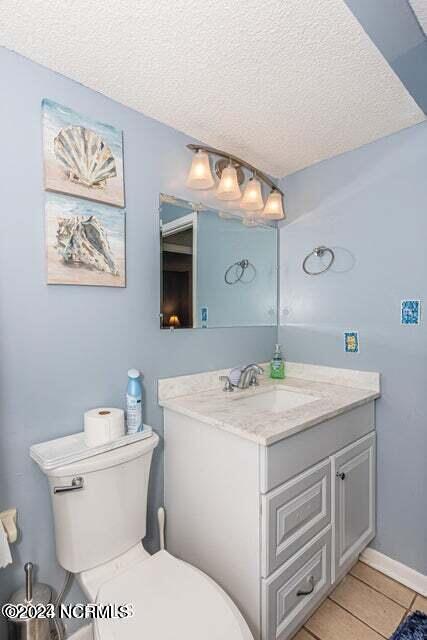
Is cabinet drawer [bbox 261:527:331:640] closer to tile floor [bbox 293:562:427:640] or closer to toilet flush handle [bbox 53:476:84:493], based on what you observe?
tile floor [bbox 293:562:427:640]

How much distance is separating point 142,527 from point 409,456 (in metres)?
1.26

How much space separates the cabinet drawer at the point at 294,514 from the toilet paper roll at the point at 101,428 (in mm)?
556

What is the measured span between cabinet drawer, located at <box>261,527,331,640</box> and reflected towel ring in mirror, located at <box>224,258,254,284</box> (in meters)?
1.25

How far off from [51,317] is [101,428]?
436mm

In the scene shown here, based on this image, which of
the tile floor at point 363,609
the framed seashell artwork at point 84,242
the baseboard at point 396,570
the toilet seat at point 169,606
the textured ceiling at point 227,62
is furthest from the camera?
the baseboard at point 396,570

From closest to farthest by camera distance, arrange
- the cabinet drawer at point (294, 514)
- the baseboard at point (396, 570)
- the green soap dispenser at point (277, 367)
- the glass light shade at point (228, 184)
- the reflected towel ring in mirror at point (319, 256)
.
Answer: the cabinet drawer at point (294, 514)
the baseboard at point (396, 570)
the glass light shade at point (228, 184)
the reflected towel ring in mirror at point (319, 256)
the green soap dispenser at point (277, 367)

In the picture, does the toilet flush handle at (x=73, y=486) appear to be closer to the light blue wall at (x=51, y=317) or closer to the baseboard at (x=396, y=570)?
the light blue wall at (x=51, y=317)

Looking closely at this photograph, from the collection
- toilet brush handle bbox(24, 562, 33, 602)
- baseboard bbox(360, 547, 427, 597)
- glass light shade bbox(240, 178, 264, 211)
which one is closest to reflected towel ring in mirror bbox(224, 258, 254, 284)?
glass light shade bbox(240, 178, 264, 211)

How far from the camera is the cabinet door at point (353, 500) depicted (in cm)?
140

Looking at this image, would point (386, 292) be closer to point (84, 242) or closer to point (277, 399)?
point (277, 399)

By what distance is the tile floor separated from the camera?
1.31 meters

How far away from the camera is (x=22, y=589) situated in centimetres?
109

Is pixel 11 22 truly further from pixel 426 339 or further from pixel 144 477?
pixel 426 339

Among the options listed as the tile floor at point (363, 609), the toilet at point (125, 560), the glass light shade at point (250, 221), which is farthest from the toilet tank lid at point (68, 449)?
the glass light shade at point (250, 221)
